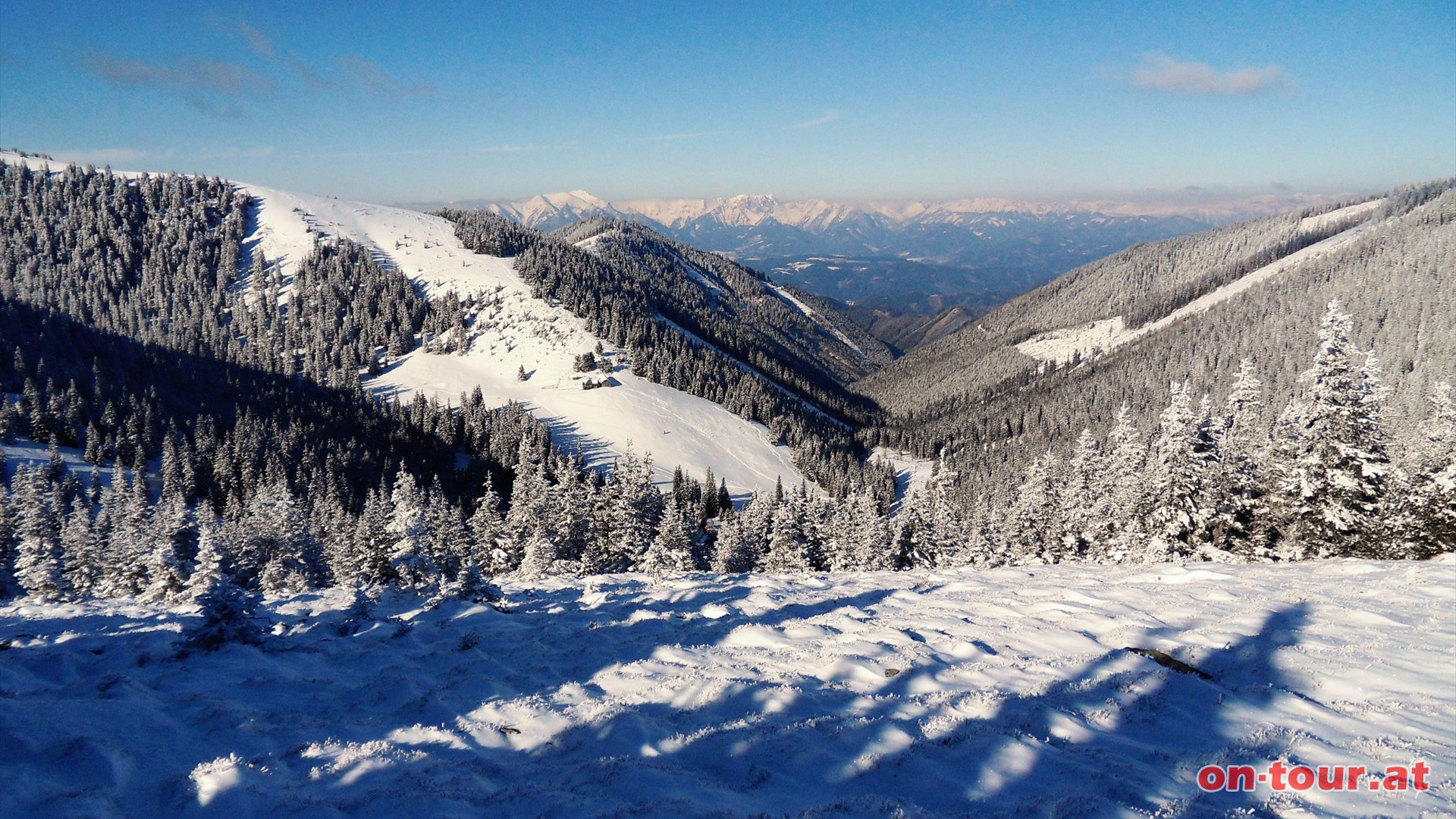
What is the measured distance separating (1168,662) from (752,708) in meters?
10.1

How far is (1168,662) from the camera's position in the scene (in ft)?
44.8

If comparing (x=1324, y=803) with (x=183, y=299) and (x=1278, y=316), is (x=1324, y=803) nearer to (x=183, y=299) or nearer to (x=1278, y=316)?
(x=1278, y=316)

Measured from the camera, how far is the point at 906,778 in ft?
30.9

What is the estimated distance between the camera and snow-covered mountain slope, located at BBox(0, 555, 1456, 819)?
8711mm

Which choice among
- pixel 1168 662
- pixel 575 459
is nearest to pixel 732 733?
pixel 1168 662

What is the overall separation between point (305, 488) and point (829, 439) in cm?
12126

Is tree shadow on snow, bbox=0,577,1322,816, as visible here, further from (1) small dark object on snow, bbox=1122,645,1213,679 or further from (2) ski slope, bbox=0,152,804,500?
(2) ski slope, bbox=0,152,804,500

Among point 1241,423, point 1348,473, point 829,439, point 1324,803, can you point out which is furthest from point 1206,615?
point 829,439

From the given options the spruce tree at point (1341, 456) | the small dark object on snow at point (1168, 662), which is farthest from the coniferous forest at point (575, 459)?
the small dark object on snow at point (1168, 662)

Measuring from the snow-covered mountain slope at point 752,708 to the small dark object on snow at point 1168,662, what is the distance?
11.4 inches

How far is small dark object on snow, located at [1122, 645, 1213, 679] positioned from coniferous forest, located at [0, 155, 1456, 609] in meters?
22.4

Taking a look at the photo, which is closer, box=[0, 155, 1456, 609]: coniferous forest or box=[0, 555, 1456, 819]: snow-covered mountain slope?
box=[0, 555, 1456, 819]: snow-covered mountain slope

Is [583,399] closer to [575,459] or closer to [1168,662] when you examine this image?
[575,459]

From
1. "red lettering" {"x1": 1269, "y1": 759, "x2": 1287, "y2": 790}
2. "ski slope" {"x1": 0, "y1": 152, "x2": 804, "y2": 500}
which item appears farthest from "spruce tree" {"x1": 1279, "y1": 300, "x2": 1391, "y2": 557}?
"ski slope" {"x1": 0, "y1": 152, "x2": 804, "y2": 500}
